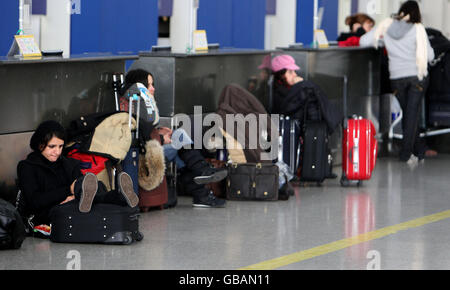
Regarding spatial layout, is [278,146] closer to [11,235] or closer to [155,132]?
[155,132]

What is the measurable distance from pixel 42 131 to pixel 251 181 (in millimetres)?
2261

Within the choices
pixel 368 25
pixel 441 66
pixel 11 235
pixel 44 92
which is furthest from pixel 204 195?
pixel 368 25

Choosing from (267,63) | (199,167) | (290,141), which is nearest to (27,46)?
(199,167)

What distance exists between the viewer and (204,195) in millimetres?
7797

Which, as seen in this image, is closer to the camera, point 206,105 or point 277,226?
point 277,226

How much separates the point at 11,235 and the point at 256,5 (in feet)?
22.4

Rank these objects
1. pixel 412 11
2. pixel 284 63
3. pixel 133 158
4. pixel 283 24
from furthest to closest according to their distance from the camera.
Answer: pixel 283 24, pixel 412 11, pixel 284 63, pixel 133 158

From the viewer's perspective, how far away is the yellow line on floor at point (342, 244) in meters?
5.76

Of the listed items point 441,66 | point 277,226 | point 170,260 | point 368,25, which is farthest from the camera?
point 368,25

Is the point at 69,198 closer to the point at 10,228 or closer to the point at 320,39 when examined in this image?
the point at 10,228

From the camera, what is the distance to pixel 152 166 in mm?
7352

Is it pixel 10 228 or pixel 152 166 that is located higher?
pixel 152 166

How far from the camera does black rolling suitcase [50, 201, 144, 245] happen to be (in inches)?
238

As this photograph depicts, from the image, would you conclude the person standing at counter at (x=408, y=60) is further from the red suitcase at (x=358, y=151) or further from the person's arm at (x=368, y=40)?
the red suitcase at (x=358, y=151)
